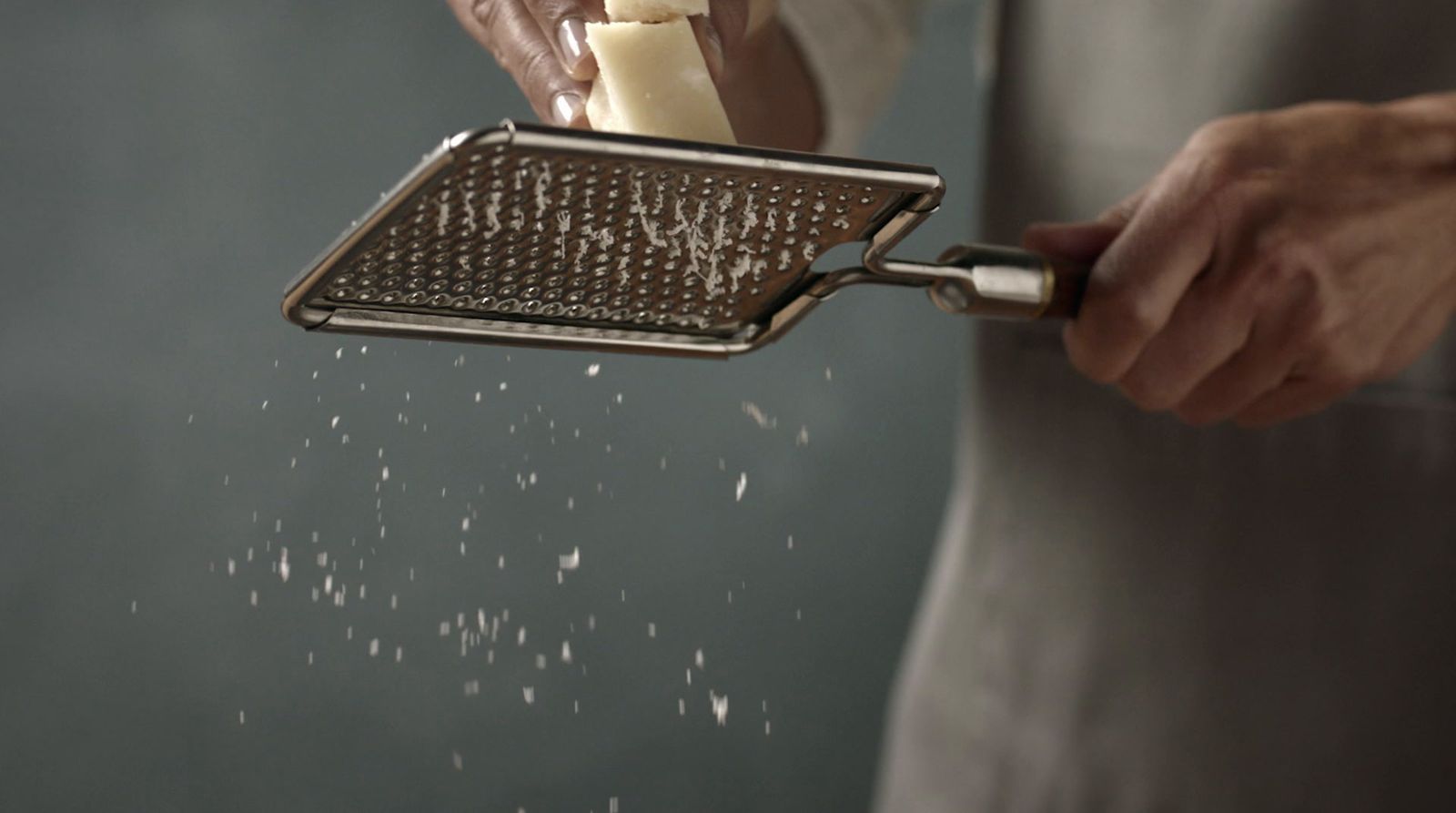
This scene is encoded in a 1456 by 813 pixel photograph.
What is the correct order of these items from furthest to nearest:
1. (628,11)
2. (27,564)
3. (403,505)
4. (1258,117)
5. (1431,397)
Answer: (403,505), (27,564), (1431,397), (1258,117), (628,11)

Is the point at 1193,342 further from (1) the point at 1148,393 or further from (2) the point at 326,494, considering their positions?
(2) the point at 326,494

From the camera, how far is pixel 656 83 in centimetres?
46

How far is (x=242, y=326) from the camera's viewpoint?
4.18ft

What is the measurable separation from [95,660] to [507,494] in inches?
16.6

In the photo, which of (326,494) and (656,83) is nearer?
(656,83)

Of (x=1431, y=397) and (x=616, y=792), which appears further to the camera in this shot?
(x=616, y=792)

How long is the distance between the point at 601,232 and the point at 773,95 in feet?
0.96

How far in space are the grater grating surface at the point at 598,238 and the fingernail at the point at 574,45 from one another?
0.06m

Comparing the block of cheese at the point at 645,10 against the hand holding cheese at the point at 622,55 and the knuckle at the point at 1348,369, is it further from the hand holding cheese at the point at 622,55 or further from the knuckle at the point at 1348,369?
the knuckle at the point at 1348,369

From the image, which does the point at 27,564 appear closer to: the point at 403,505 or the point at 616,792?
the point at 403,505

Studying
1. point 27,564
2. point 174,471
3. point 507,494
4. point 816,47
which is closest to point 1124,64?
point 816,47

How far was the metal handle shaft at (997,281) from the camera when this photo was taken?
541 mm

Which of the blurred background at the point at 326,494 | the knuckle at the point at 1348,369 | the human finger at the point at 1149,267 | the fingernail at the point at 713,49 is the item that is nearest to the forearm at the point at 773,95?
the fingernail at the point at 713,49

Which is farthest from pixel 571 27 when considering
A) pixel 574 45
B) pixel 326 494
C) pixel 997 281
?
pixel 326 494
